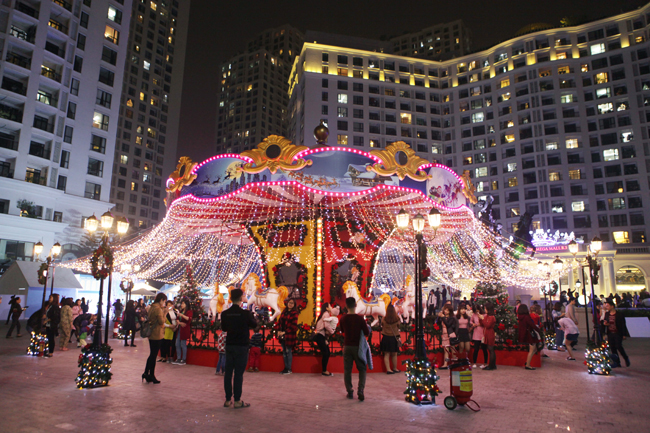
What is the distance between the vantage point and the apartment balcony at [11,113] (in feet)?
114

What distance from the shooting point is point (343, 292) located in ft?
50.1

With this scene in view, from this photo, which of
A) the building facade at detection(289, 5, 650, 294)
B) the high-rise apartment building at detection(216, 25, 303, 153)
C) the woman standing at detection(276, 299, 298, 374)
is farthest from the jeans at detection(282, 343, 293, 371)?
the high-rise apartment building at detection(216, 25, 303, 153)

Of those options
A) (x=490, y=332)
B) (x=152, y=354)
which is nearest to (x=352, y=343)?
(x=152, y=354)

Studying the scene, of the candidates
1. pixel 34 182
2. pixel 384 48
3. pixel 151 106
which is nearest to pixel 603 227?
pixel 384 48

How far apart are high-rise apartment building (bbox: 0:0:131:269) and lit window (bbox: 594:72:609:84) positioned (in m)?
66.3

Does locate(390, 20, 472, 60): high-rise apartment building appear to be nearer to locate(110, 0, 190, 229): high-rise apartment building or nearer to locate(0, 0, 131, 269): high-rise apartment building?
locate(110, 0, 190, 229): high-rise apartment building

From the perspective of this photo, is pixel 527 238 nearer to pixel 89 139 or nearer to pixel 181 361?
pixel 181 361

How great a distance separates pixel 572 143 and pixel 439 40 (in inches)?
2011

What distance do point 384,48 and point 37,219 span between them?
202ft

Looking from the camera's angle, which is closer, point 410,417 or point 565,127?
point 410,417

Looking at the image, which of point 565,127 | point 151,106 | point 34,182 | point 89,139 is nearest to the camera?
point 34,182

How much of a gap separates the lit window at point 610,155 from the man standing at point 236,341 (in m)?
70.3

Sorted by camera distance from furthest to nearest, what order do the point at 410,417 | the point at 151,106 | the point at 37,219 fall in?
1. the point at 151,106
2. the point at 37,219
3. the point at 410,417

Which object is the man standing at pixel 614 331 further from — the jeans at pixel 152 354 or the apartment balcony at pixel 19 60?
the apartment balcony at pixel 19 60
